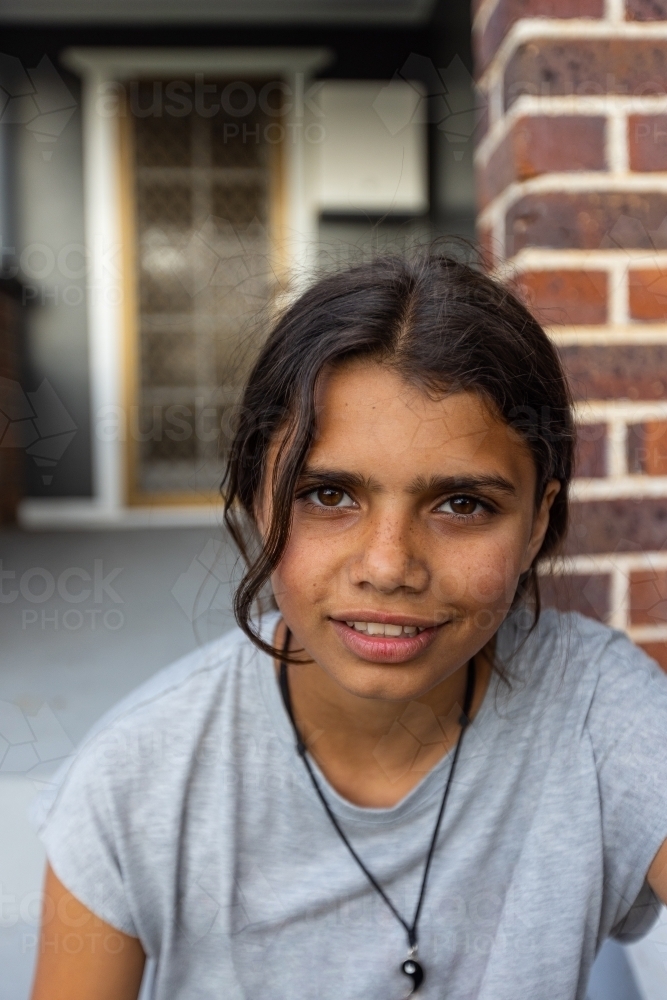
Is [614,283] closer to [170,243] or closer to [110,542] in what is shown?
[110,542]

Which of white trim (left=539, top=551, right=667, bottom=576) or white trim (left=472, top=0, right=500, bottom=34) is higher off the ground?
white trim (left=472, top=0, right=500, bottom=34)

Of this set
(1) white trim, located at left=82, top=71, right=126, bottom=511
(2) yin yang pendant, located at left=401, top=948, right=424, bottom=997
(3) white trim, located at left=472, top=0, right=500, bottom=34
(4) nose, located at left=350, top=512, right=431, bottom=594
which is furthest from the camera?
(1) white trim, located at left=82, top=71, right=126, bottom=511

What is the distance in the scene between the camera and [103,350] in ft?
15.3

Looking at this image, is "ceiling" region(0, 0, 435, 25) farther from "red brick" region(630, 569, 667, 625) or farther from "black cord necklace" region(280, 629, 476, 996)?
"black cord necklace" region(280, 629, 476, 996)

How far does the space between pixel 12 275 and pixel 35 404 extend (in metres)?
0.77

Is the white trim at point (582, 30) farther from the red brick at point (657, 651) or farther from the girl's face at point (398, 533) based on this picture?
the red brick at point (657, 651)

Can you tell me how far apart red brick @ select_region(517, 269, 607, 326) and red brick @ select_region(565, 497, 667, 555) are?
22 centimetres

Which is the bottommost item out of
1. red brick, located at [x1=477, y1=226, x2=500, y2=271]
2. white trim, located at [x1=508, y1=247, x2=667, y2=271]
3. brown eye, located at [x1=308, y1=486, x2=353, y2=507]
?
brown eye, located at [x1=308, y1=486, x2=353, y2=507]

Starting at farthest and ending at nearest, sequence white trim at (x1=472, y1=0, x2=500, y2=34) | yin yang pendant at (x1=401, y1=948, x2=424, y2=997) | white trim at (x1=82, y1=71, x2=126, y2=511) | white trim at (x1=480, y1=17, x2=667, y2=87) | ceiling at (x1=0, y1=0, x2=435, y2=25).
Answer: white trim at (x1=82, y1=71, x2=126, y2=511)
ceiling at (x1=0, y1=0, x2=435, y2=25)
white trim at (x1=472, y1=0, x2=500, y2=34)
white trim at (x1=480, y1=17, x2=667, y2=87)
yin yang pendant at (x1=401, y1=948, x2=424, y2=997)

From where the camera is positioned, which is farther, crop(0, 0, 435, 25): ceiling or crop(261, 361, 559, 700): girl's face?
crop(0, 0, 435, 25): ceiling

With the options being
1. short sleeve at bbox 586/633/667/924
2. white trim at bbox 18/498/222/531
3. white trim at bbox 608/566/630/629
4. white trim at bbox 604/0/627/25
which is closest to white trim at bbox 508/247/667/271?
white trim at bbox 604/0/627/25

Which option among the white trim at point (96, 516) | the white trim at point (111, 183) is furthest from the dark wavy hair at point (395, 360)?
the white trim at point (111, 183)

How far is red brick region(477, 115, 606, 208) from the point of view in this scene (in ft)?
3.14

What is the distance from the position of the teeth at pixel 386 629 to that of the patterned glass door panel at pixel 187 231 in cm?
384
